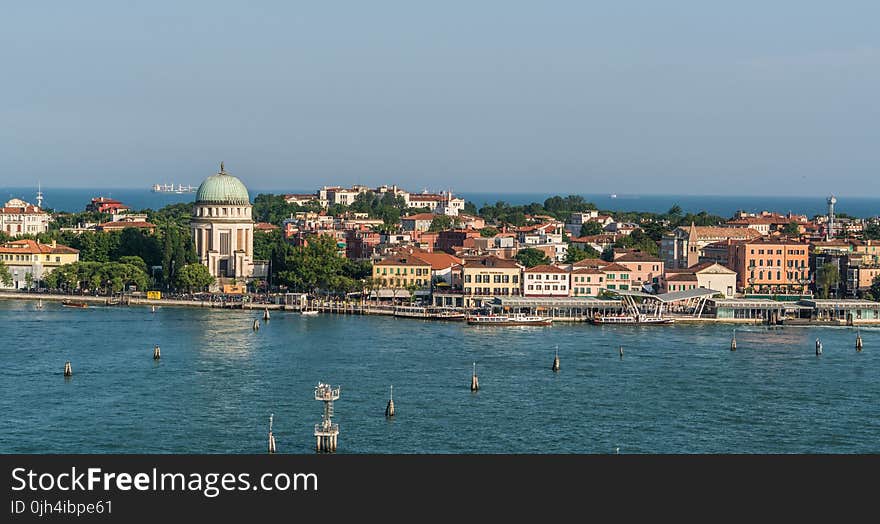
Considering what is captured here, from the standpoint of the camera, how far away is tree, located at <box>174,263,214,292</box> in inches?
2144

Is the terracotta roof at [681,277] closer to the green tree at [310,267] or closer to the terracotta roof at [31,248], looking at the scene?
the green tree at [310,267]

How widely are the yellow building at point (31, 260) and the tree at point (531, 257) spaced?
1739 centimetres

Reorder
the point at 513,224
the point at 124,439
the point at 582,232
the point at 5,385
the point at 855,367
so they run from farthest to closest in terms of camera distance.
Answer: the point at 513,224, the point at 582,232, the point at 855,367, the point at 5,385, the point at 124,439

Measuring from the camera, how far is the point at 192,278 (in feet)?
179

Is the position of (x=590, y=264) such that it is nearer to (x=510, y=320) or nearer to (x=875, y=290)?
(x=510, y=320)

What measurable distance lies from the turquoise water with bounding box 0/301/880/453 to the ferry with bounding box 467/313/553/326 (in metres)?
1.04

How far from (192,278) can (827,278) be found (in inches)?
908

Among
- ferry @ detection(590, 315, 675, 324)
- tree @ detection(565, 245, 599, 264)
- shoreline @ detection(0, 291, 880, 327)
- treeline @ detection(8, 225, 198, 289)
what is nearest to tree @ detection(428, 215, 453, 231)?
tree @ detection(565, 245, 599, 264)

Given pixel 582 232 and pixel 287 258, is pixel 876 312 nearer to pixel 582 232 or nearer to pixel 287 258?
pixel 287 258

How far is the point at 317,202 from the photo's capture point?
10544 cm

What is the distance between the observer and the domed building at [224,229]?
192 feet

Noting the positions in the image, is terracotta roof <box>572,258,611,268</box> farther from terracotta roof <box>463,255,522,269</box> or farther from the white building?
the white building
